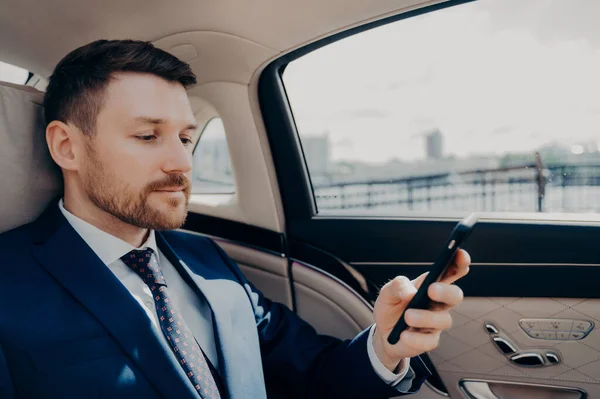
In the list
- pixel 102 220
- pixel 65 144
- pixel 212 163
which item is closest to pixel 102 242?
pixel 102 220

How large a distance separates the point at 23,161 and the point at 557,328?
1707mm

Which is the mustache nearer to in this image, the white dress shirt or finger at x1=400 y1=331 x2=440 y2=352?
the white dress shirt

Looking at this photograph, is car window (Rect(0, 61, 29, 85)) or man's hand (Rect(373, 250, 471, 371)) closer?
man's hand (Rect(373, 250, 471, 371))

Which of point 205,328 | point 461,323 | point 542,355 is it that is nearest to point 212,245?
point 205,328

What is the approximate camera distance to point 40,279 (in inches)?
45.6

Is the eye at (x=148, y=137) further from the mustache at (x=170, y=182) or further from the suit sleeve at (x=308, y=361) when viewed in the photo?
the suit sleeve at (x=308, y=361)

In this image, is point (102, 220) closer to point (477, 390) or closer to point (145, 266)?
point (145, 266)

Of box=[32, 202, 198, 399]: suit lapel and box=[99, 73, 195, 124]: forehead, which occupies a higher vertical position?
box=[99, 73, 195, 124]: forehead

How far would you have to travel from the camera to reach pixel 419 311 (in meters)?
1.03

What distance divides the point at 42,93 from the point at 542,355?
1.76 meters

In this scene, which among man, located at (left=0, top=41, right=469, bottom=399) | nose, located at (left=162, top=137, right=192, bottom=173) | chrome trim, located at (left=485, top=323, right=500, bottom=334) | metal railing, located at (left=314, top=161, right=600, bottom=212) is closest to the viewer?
man, located at (left=0, top=41, right=469, bottom=399)

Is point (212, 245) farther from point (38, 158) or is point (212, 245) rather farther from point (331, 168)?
point (331, 168)

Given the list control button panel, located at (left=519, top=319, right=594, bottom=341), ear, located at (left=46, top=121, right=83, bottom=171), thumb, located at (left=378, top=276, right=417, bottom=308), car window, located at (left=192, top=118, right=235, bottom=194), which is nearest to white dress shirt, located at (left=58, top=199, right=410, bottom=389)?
ear, located at (left=46, top=121, right=83, bottom=171)

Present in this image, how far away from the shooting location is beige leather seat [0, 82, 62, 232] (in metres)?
1.31
